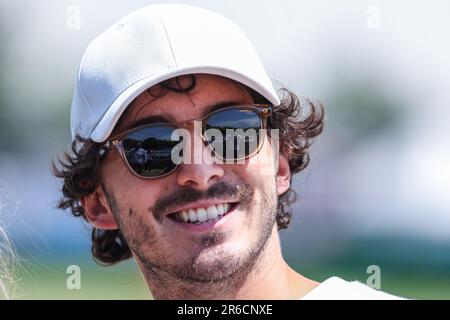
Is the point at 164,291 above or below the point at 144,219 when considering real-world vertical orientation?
below

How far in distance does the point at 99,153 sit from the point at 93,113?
0.19m

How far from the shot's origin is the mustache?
6.10 feet

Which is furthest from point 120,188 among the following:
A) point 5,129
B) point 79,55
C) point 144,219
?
point 5,129

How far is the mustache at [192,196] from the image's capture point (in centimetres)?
186

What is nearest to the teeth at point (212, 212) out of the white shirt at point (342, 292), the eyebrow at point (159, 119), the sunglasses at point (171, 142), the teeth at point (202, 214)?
the teeth at point (202, 214)

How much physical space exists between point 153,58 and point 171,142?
0.82ft

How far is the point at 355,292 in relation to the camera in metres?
1.97

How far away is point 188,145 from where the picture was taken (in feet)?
6.04

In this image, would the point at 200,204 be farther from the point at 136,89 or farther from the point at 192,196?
the point at 136,89

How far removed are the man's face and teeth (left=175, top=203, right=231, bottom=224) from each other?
0.01 m

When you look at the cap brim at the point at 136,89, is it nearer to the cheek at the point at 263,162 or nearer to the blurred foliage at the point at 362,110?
the cheek at the point at 263,162

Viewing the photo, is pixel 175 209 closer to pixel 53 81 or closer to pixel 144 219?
pixel 144 219

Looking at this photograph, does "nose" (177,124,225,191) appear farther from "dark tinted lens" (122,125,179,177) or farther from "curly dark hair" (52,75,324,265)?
"curly dark hair" (52,75,324,265)

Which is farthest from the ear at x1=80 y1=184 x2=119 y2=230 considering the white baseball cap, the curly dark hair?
the white baseball cap
